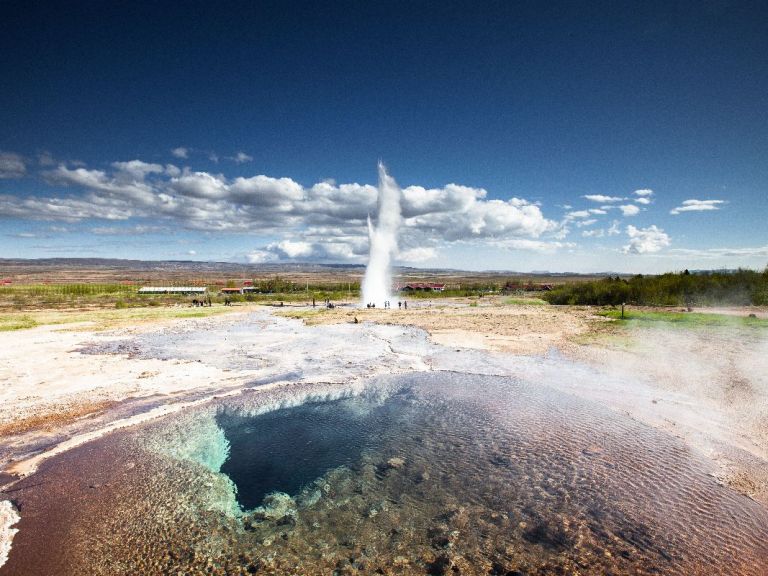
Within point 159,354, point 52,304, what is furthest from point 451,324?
point 52,304

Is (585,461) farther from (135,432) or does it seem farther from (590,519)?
(135,432)

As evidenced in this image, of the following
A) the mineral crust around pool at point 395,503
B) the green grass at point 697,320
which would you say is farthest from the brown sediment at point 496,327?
the mineral crust around pool at point 395,503

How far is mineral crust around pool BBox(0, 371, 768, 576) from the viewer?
5281mm

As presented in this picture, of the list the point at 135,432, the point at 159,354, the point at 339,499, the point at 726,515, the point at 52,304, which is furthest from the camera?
the point at 52,304

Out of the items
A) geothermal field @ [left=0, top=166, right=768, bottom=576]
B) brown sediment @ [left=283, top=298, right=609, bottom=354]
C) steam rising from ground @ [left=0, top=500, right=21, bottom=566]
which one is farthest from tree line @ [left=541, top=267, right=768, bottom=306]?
steam rising from ground @ [left=0, top=500, right=21, bottom=566]

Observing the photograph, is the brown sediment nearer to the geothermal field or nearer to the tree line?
the geothermal field

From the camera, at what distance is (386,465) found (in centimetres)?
793

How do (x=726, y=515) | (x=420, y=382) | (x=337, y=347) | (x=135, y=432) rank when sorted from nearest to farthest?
(x=726, y=515) → (x=135, y=432) → (x=420, y=382) → (x=337, y=347)

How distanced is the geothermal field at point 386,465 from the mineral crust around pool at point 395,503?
0.12ft

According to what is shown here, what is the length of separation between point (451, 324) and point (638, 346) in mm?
12289

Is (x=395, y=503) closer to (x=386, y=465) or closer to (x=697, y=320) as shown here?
(x=386, y=465)

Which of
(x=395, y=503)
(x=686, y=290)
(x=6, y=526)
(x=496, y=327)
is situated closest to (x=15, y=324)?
(x=6, y=526)

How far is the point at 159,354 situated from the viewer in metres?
18.0

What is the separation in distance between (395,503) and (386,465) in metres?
1.33
